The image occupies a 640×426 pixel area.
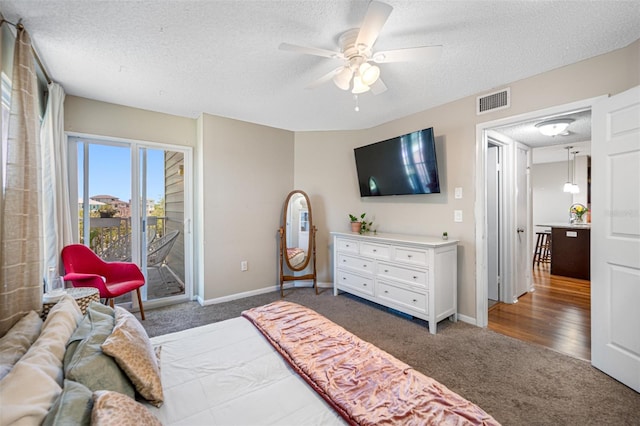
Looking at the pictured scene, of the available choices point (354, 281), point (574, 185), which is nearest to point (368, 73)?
point (354, 281)

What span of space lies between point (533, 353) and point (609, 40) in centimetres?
245

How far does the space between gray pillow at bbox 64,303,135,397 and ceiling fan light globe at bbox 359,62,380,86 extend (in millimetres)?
2071

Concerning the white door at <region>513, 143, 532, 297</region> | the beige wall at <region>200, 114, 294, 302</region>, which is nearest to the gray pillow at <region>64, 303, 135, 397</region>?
the beige wall at <region>200, 114, 294, 302</region>

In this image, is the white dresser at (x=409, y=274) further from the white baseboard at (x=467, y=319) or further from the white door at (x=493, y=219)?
the white door at (x=493, y=219)

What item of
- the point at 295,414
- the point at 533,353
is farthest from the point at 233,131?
the point at 533,353

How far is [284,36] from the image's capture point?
1948 mm

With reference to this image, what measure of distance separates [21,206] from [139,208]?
186 cm

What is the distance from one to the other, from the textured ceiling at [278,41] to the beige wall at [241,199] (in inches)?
29.1

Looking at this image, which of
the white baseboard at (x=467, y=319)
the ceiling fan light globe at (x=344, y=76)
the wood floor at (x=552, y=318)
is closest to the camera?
the ceiling fan light globe at (x=344, y=76)

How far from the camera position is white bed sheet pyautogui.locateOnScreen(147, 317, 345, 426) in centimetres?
101

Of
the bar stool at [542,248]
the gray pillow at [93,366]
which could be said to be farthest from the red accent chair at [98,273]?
the bar stool at [542,248]

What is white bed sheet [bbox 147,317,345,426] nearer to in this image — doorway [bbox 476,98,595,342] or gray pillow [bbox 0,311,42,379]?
gray pillow [bbox 0,311,42,379]

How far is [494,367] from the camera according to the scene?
6.95 feet

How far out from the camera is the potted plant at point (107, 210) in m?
3.18
